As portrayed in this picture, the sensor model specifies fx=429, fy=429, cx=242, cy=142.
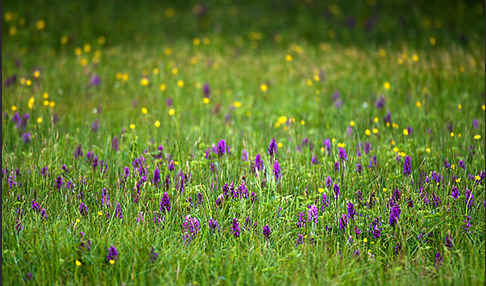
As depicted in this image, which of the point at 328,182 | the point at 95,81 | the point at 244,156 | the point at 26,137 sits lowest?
the point at 328,182

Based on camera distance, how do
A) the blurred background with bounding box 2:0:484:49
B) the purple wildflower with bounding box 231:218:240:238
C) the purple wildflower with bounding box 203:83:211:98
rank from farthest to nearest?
the blurred background with bounding box 2:0:484:49 < the purple wildflower with bounding box 203:83:211:98 < the purple wildflower with bounding box 231:218:240:238

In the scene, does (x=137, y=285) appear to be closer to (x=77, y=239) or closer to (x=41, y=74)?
(x=77, y=239)

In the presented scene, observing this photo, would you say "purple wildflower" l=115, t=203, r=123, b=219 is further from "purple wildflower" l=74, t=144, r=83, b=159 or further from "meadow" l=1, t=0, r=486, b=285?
"purple wildflower" l=74, t=144, r=83, b=159

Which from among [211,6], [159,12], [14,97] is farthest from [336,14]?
[14,97]

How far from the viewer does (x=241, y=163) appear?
362cm

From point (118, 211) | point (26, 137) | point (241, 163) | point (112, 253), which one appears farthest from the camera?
point (26, 137)

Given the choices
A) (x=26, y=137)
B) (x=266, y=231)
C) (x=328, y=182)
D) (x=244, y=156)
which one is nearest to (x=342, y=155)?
(x=328, y=182)

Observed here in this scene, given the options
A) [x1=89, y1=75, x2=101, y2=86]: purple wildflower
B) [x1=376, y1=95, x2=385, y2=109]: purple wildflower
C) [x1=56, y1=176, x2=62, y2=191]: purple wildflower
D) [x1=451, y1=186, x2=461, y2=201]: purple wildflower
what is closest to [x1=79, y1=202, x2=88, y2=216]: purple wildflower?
[x1=56, y1=176, x2=62, y2=191]: purple wildflower

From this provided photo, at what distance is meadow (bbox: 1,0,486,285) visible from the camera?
98.0 inches

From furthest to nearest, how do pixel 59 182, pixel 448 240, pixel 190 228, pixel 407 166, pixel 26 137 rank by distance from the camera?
pixel 26 137, pixel 407 166, pixel 59 182, pixel 190 228, pixel 448 240

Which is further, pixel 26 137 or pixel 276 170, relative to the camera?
pixel 26 137

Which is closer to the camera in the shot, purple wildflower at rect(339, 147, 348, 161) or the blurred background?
purple wildflower at rect(339, 147, 348, 161)

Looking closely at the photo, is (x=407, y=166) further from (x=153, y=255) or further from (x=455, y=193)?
(x=153, y=255)

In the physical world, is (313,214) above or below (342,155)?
below
